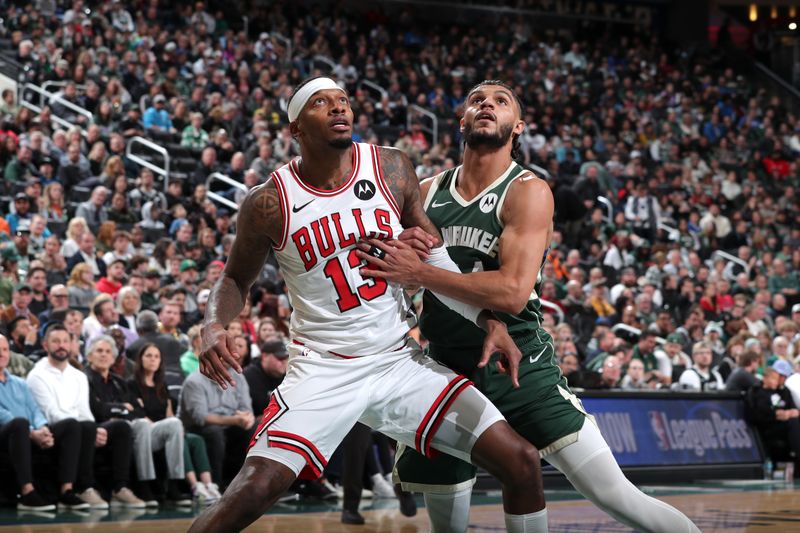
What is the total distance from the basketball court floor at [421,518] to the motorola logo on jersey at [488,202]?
3.52m

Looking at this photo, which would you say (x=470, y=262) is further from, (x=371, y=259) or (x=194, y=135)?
(x=194, y=135)

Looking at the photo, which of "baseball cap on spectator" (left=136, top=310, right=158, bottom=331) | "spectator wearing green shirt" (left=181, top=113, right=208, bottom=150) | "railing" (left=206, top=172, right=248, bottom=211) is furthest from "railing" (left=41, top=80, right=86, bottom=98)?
"baseball cap on spectator" (left=136, top=310, right=158, bottom=331)

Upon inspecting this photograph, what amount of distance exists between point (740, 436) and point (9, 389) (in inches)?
316

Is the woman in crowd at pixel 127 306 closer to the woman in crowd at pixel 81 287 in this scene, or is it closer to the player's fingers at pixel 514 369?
the woman in crowd at pixel 81 287

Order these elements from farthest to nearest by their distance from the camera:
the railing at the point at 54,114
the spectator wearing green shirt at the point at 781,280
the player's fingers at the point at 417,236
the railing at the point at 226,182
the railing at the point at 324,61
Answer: the railing at the point at 324,61 < the spectator wearing green shirt at the point at 781,280 < the railing at the point at 54,114 < the railing at the point at 226,182 < the player's fingers at the point at 417,236

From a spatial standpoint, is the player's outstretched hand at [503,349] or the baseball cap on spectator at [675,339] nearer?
the player's outstretched hand at [503,349]

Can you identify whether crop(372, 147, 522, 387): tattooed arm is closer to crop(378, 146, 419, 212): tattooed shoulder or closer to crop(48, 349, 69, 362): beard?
crop(378, 146, 419, 212): tattooed shoulder

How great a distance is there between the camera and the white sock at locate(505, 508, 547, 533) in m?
4.67

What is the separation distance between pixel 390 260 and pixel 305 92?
81cm

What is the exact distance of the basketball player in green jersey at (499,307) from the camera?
478cm

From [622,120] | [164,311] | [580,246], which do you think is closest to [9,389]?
[164,311]

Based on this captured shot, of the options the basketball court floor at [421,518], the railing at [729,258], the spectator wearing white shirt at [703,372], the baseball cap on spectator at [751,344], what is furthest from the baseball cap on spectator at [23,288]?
the railing at [729,258]

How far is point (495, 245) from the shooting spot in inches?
199

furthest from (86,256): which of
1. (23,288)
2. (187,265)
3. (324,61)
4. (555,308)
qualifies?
(324,61)
